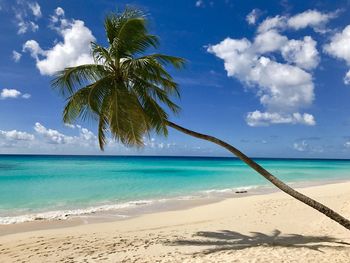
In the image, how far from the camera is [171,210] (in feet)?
46.0

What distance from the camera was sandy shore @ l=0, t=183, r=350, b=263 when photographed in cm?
704

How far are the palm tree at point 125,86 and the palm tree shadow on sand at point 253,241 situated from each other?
2.17 metres

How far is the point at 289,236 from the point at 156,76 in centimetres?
519

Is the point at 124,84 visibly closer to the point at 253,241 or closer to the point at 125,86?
the point at 125,86

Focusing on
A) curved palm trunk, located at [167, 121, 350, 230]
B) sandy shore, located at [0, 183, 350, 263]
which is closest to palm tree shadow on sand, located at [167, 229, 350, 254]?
sandy shore, located at [0, 183, 350, 263]

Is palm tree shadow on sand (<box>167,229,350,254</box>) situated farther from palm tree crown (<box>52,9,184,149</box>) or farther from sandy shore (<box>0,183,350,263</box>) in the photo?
palm tree crown (<box>52,9,184,149</box>)

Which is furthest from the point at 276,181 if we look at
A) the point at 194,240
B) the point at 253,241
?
the point at 194,240

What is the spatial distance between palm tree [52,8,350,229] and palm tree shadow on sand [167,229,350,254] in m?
2.17

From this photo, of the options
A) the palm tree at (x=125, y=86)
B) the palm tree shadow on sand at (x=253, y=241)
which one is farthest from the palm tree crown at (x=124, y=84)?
the palm tree shadow on sand at (x=253, y=241)

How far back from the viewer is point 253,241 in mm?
8422

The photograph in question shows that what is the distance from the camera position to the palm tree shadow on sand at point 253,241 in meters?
7.61

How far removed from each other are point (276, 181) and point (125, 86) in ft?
13.1

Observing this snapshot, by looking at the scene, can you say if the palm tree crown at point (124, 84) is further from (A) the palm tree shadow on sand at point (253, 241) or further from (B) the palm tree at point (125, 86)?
(A) the palm tree shadow on sand at point (253, 241)

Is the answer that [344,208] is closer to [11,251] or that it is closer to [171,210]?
[171,210]
